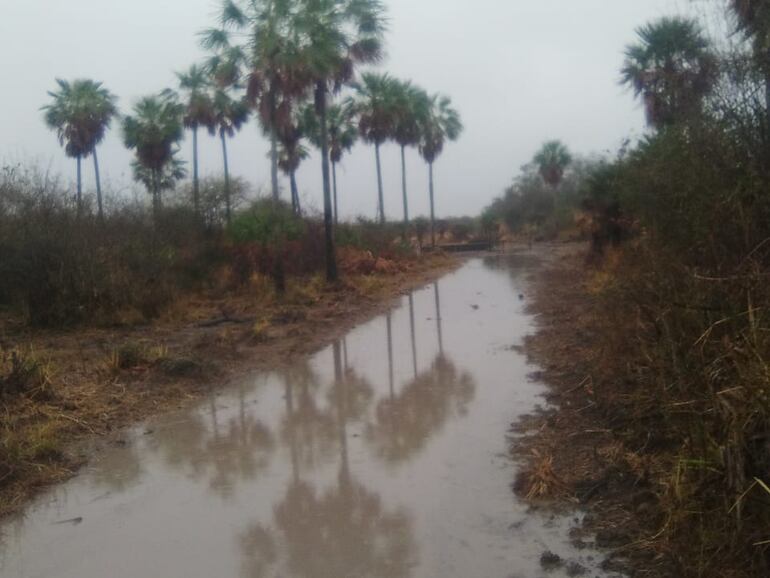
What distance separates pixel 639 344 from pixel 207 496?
14.8ft

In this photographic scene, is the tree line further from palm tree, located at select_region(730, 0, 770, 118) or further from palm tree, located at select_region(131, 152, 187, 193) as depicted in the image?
palm tree, located at select_region(730, 0, 770, 118)

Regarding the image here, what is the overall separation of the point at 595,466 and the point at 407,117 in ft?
115

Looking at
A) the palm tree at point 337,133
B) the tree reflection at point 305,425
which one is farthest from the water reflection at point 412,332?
the palm tree at point 337,133

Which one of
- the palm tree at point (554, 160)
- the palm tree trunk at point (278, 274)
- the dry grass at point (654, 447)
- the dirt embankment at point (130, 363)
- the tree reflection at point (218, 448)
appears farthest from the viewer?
the palm tree at point (554, 160)

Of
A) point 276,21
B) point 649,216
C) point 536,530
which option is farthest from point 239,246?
point 536,530

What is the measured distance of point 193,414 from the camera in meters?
10.1

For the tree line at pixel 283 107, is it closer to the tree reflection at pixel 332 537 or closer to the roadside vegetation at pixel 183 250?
the roadside vegetation at pixel 183 250

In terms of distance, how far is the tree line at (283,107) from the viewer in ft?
79.8

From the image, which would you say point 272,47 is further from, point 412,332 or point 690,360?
point 690,360

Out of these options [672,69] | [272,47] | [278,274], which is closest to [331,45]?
[272,47]

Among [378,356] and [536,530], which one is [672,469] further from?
[378,356]

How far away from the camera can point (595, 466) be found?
23.6 feet

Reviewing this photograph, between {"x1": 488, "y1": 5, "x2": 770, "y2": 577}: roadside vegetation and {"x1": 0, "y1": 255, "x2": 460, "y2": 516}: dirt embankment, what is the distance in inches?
178

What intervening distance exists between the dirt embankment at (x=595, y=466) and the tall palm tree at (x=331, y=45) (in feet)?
47.8
